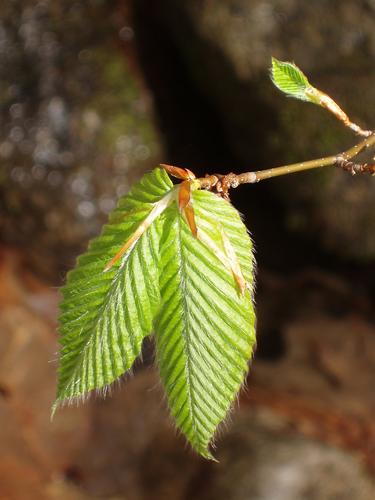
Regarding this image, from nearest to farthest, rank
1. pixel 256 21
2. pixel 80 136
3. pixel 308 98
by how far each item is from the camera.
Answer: pixel 308 98
pixel 256 21
pixel 80 136

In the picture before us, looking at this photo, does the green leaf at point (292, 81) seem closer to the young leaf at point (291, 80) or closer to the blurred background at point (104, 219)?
the young leaf at point (291, 80)

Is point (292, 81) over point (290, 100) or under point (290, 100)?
over

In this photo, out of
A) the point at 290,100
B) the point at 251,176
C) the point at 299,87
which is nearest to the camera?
the point at 251,176

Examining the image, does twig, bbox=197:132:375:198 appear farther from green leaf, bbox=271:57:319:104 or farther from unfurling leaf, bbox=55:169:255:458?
green leaf, bbox=271:57:319:104

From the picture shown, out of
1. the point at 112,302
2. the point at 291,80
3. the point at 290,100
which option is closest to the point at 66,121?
the point at 290,100

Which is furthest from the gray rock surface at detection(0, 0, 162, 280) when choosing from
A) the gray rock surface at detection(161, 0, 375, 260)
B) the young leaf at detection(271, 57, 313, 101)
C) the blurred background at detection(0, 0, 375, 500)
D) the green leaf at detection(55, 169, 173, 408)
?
the green leaf at detection(55, 169, 173, 408)

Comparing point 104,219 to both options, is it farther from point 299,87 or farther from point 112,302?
point 112,302

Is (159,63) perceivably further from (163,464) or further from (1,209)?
(163,464)

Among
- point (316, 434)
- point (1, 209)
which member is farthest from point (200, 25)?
point (316, 434)
